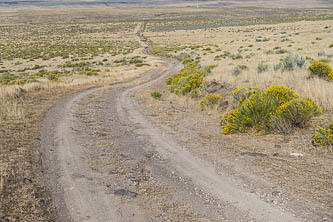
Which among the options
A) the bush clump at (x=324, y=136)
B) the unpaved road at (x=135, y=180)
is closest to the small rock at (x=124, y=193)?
the unpaved road at (x=135, y=180)

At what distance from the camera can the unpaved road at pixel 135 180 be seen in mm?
4211

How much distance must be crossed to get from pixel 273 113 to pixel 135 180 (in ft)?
13.1

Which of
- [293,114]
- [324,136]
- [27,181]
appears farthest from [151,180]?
[293,114]

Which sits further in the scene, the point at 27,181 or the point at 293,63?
the point at 293,63

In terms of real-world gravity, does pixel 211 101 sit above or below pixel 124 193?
below

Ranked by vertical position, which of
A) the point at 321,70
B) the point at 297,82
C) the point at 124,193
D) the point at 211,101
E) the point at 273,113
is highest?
the point at 321,70

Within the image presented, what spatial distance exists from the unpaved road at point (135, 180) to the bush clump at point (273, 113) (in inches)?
71.0

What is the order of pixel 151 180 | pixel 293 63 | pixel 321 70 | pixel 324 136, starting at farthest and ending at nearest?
pixel 293 63 < pixel 321 70 < pixel 324 136 < pixel 151 180

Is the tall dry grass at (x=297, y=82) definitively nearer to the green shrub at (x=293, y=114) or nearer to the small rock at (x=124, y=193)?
the green shrub at (x=293, y=114)

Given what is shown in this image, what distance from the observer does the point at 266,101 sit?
7.33 meters

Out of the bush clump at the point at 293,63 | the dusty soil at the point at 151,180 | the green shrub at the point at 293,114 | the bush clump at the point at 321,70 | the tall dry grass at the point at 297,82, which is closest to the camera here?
the dusty soil at the point at 151,180

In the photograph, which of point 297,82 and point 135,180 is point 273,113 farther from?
point 297,82

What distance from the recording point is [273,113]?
711cm

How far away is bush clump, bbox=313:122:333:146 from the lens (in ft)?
18.8
